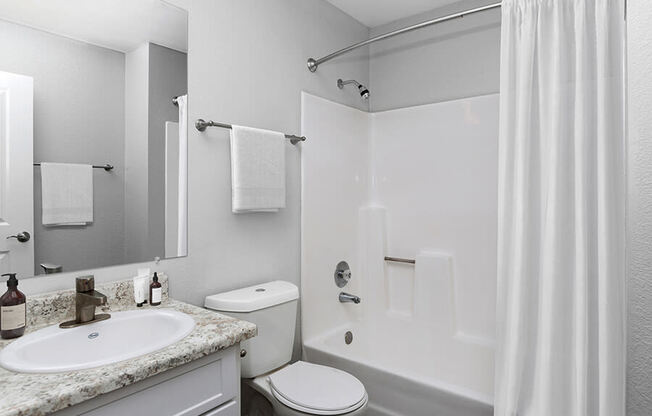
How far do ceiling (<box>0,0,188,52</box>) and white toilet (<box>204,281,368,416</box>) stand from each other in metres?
1.09

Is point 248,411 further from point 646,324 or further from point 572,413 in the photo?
point 646,324

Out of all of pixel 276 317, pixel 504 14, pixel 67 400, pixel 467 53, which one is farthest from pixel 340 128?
pixel 67 400

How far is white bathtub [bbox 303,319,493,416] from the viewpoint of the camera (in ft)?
5.31

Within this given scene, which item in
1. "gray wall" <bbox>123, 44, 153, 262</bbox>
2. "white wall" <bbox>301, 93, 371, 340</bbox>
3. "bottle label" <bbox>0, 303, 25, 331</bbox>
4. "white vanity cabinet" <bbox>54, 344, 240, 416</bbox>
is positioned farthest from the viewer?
"white wall" <bbox>301, 93, 371, 340</bbox>

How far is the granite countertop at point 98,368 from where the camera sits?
0.79m

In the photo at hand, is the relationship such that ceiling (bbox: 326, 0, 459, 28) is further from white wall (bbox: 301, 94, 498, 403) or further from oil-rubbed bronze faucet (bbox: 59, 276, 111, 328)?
oil-rubbed bronze faucet (bbox: 59, 276, 111, 328)

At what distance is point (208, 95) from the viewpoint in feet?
5.58

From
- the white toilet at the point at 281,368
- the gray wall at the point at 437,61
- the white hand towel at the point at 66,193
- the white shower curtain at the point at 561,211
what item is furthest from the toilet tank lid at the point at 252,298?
the gray wall at the point at 437,61

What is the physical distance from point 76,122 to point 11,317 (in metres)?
0.66

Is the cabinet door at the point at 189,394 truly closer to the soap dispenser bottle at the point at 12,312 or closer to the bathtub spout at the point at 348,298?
the soap dispenser bottle at the point at 12,312

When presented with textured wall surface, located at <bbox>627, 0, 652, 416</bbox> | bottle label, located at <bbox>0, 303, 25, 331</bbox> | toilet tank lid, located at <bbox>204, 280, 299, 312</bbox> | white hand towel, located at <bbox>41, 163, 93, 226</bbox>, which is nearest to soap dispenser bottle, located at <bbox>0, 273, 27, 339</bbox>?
bottle label, located at <bbox>0, 303, 25, 331</bbox>

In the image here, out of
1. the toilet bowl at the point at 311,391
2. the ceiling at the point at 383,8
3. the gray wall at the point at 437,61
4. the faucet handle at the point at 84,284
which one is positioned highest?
the ceiling at the point at 383,8

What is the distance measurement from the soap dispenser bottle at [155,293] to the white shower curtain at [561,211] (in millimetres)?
1371

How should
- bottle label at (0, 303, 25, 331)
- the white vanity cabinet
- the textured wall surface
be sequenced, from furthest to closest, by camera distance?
bottle label at (0, 303, 25, 331) → the white vanity cabinet → the textured wall surface
